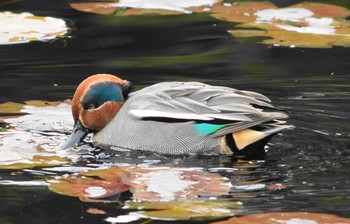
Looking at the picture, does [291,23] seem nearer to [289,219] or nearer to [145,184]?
[145,184]

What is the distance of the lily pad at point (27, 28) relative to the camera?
10648mm

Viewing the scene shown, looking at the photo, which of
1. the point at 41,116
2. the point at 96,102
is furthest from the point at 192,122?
the point at 41,116

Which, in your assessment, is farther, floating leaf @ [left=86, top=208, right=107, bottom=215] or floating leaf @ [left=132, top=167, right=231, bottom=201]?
floating leaf @ [left=132, top=167, right=231, bottom=201]

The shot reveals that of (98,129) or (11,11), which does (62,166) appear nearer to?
(98,129)

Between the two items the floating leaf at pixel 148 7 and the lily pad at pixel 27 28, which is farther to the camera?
the floating leaf at pixel 148 7

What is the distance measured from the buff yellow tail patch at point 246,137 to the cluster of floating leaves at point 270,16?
3.16 meters

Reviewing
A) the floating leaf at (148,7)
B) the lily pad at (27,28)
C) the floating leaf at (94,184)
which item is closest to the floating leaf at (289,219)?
the floating leaf at (94,184)

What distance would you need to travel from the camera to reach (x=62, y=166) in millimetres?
6781

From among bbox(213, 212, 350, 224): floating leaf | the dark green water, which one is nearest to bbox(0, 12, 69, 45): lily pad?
the dark green water

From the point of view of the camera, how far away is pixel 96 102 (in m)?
7.68

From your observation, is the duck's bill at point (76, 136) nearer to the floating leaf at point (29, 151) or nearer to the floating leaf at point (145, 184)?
the floating leaf at point (29, 151)

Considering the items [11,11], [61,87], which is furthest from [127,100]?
[11,11]

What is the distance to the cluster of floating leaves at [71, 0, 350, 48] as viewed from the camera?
10266 millimetres

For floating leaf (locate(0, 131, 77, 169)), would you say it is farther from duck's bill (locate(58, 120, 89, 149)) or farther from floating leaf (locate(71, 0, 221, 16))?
floating leaf (locate(71, 0, 221, 16))
